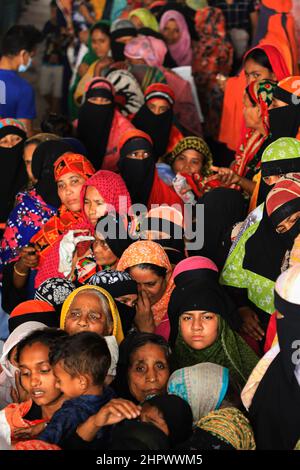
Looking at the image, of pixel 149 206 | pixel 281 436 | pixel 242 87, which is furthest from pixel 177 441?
pixel 242 87

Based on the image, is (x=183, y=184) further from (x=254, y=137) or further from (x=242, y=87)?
(x=242, y=87)

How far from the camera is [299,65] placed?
7031 millimetres

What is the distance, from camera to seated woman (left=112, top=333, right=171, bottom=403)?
3.88 meters

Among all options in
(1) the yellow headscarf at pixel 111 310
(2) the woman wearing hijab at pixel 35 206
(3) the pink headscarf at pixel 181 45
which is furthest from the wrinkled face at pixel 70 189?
(3) the pink headscarf at pixel 181 45

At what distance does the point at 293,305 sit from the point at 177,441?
66 centimetres

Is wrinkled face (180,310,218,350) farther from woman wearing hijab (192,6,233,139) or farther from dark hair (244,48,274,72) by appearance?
woman wearing hijab (192,6,233,139)

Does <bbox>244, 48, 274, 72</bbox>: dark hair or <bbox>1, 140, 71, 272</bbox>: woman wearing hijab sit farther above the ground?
<bbox>244, 48, 274, 72</bbox>: dark hair

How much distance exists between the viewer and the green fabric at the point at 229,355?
13.0 feet

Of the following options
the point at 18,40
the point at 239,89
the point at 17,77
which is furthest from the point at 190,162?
the point at 18,40

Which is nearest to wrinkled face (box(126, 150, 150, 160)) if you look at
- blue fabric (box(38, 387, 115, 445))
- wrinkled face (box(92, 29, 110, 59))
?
blue fabric (box(38, 387, 115, 445))

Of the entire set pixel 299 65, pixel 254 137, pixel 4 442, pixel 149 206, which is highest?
pixel 299 65

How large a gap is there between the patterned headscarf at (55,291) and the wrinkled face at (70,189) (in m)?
0.87

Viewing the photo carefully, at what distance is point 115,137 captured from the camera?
21.6ft

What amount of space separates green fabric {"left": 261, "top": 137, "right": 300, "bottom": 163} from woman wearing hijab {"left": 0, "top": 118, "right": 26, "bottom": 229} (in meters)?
1.98
